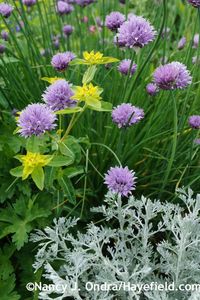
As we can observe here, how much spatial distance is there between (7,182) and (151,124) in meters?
0.55

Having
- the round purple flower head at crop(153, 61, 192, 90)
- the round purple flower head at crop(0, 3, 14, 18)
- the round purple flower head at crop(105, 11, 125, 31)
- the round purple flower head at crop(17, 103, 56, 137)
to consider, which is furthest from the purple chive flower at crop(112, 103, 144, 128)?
the round purple flower head at crop(0, 3, 14, 18)

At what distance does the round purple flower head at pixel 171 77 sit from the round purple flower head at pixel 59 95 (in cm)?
24

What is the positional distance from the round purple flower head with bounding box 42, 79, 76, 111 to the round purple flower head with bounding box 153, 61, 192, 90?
0.24 m

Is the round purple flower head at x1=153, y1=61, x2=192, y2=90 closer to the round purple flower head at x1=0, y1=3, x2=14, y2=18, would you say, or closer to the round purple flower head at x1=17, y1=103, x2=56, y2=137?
the round purple flower head at x1=17, y1=103, x2=56, y2=137

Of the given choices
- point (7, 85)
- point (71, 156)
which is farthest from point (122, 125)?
point (7, 85)

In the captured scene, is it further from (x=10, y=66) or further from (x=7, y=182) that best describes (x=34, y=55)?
(x=7, y=182)

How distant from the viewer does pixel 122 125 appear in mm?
1367

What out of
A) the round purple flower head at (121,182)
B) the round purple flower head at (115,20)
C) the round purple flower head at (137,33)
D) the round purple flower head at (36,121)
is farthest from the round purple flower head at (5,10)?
the round purple flower head at (121,182)

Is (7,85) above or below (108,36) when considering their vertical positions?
above

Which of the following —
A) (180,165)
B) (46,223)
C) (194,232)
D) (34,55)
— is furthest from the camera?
(34,55)

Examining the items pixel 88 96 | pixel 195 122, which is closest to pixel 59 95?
pixel 88 96

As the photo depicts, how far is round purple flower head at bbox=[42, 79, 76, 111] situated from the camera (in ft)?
4.20

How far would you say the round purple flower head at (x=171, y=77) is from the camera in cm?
132

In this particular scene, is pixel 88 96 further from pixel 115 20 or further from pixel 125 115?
pixel 115 20
